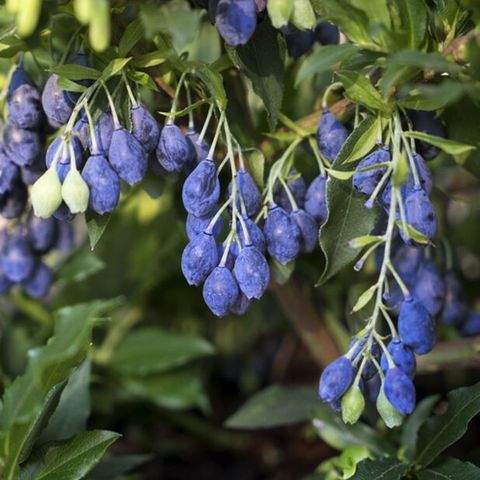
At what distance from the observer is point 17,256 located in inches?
40.6

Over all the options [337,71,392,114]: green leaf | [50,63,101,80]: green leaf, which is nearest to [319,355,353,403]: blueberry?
[337,71,392,114]: green leaf

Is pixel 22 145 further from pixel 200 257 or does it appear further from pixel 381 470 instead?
pixel 381 470

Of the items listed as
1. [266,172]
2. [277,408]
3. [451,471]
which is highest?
[266,172]

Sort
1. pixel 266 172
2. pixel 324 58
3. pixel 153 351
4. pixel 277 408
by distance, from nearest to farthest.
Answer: pixel 324 58, pixel 266 172, pixel 277 408, pixel 153 351

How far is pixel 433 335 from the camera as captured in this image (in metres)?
0.79

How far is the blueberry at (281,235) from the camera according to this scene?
0.79 metres

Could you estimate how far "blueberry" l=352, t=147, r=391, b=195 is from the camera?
733mm

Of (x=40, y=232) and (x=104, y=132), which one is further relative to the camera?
(x=40, y=232)

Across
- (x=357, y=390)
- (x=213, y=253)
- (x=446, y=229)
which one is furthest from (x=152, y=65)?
(x=446, y=229)

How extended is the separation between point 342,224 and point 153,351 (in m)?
0.58

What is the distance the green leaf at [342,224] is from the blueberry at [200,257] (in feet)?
0.32

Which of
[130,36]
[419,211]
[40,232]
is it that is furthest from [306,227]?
[40,232]

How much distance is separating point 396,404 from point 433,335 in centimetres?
8

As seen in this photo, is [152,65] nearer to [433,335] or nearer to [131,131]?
[131,131]
